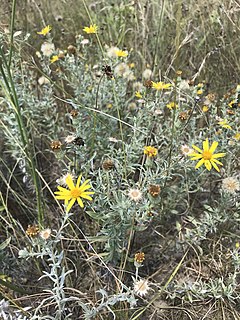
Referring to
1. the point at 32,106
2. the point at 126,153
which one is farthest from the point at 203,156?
the point at 32,106

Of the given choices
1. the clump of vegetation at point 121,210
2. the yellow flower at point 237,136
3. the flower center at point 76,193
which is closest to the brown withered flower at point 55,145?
the clump of vegetation at point 121,210

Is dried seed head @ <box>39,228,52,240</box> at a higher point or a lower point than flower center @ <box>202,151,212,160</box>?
lower

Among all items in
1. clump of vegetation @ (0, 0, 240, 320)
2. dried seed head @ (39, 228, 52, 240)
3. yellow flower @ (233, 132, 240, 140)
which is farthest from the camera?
yellow flower @ (233, 132, 240, 140)

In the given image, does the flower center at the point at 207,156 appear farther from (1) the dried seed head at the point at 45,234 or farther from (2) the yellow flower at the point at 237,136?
(1) the dried seed head at the point at 45,234

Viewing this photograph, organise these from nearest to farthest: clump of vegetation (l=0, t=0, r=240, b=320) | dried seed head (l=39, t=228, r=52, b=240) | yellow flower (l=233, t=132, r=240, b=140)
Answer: dried seed head (l=39, t=228, r=52, b=240)
clump of vegetation (l=0, t=0, r=240, b=320)
yellow flower (l=233, t=132, r=240, b=140)

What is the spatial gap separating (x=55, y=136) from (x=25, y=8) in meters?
1.21

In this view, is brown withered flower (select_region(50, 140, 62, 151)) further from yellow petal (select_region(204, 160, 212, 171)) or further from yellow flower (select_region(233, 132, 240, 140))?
yellow flower (select_region(233, 132, 240, 140))

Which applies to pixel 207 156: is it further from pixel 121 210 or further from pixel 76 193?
pixel 76 193

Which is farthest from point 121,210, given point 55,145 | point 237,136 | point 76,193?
point 237,136

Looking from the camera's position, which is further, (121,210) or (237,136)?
(237,136)

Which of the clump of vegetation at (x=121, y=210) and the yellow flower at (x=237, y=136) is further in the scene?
the yellow flower at (x=237, y=136)

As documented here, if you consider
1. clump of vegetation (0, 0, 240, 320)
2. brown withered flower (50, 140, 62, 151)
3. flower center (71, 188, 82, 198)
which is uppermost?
brown withered flower (50, 140, 62, 151)

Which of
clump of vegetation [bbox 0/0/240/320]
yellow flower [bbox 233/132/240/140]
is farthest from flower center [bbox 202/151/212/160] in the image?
yellow flower [bbox 233/132/240/140]

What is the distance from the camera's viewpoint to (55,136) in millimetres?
1663
